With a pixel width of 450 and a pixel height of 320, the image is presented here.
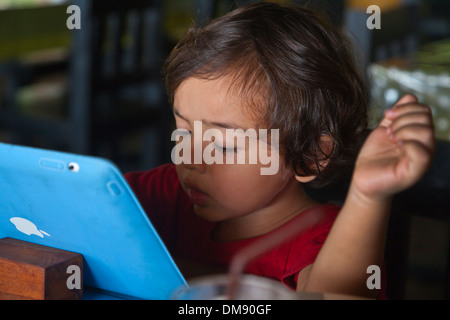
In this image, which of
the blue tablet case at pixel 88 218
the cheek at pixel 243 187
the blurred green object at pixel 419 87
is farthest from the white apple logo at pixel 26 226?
the blurred green object at pixel 419 87

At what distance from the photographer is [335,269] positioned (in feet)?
2.37

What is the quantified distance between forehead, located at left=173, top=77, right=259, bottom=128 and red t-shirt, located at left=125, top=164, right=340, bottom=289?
189mm

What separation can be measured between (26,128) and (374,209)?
1790 mm

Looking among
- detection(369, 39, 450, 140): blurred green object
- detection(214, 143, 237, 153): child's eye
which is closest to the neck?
detection(214, 143, 237, 153): child's eye

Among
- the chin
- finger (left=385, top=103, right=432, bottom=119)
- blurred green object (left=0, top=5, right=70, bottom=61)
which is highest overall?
blurred green object (left=0, top=5, right=70, bottom=61)

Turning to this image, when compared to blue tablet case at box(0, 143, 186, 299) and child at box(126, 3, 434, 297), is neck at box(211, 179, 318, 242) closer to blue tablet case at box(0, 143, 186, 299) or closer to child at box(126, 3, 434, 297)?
child at box(126, 3, 434, 297)

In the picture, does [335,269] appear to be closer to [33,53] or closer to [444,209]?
[444,209]

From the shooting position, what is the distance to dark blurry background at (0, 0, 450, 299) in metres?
Answer: 1.77

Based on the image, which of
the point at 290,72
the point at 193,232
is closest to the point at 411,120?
the point at 290,72

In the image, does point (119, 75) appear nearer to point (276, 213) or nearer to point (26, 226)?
point (276, 213)

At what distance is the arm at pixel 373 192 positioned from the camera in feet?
2.01

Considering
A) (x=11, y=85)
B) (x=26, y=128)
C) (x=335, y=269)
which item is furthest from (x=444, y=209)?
(x=11, y=85)

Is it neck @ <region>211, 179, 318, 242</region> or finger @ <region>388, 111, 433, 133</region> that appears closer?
finger @ <region>388, 111, 433, 133</region>

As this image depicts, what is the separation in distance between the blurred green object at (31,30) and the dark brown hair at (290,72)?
1.68 m
